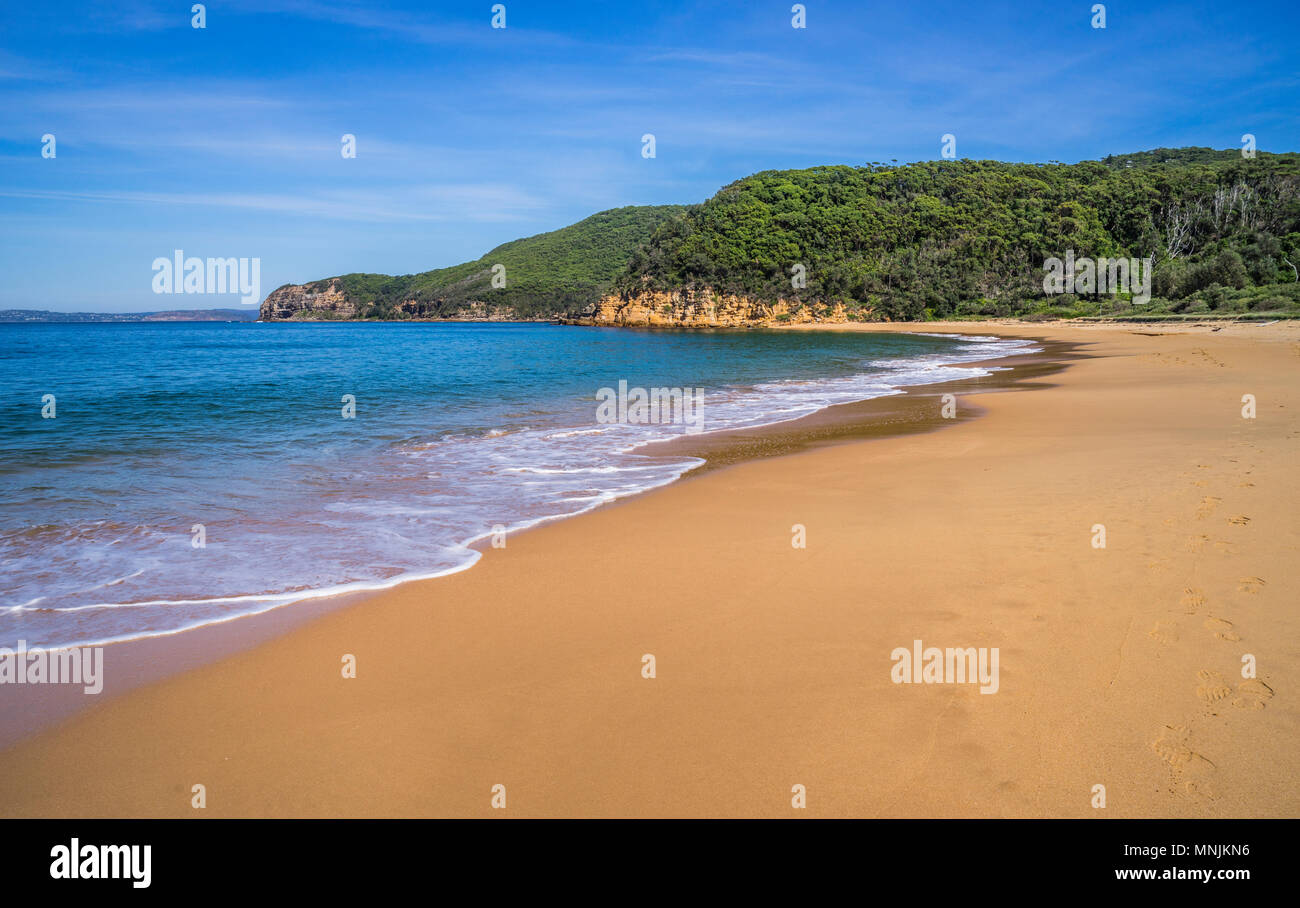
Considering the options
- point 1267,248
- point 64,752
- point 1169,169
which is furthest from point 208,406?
point 1169,169

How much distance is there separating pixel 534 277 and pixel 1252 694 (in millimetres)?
153997

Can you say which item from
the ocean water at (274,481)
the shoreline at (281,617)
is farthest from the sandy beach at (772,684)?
the ocean water at (274,481)

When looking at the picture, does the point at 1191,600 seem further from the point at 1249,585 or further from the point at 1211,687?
the point at 1211,687

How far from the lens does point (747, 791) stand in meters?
2.83

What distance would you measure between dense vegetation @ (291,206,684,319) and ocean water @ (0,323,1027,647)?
11393 centimetres

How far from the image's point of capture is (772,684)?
3.63 m

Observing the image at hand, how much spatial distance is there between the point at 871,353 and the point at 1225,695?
115ft

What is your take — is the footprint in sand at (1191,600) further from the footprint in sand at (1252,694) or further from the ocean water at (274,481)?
the ocean water at (274,481)

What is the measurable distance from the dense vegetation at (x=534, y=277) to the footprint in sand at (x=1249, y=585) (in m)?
129

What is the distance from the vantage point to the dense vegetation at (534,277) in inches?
5615

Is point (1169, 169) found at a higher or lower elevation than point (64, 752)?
higher

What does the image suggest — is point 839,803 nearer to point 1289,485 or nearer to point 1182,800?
point 1182,800

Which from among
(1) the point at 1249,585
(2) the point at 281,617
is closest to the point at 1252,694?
(1) the point at 1249,585
